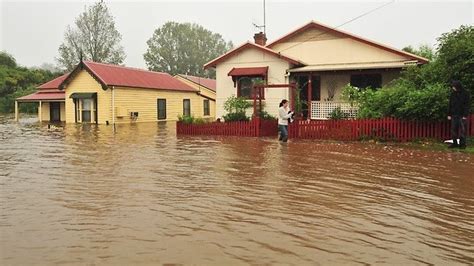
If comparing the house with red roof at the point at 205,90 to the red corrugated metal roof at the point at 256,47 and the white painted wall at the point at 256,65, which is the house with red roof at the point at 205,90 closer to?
the white painted wall at the point at 256,65

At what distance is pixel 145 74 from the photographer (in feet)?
122

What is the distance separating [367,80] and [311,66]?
117 inches

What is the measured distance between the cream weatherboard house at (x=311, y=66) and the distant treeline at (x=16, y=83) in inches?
1601

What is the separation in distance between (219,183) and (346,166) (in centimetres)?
343

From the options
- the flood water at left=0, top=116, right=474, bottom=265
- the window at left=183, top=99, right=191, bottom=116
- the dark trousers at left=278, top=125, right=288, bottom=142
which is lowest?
the flood water at left=0, top=116, right=474, bottom=265

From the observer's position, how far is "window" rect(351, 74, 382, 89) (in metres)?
22.0

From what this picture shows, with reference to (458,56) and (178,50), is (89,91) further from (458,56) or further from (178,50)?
(178,50)

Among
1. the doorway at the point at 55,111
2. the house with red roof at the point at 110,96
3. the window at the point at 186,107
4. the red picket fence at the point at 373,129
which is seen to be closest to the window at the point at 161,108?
the house with red roof at the point at 110,96

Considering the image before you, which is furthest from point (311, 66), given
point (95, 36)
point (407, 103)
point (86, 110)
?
point (95, 36)

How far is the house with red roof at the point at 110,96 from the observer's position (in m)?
30.8

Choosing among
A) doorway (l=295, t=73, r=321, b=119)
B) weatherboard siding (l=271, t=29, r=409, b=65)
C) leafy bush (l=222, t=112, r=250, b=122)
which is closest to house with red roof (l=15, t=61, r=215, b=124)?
doorway (l=295, t=73, r=321, b=119)

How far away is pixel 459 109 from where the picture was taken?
1238 centimetres

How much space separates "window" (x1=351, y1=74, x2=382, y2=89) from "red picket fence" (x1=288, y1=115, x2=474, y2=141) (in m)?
6.74

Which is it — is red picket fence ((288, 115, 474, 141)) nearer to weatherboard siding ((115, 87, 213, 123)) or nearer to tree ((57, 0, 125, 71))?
weatherboard siding ((115, 87, 213, 123))
